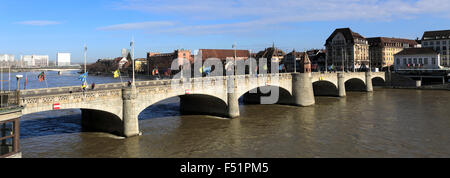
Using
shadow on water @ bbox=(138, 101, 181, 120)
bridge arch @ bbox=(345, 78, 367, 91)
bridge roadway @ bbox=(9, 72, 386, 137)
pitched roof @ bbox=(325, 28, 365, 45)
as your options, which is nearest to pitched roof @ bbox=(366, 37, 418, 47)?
pitched roof @ bbox=(325, 28, 365, 45)

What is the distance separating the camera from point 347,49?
128 metres

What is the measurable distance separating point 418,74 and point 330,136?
8114cm

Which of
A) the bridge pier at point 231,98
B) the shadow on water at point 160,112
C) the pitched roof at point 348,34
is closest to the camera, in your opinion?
the bridge pier at point 231,98

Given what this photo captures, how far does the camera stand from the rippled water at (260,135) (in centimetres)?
2809

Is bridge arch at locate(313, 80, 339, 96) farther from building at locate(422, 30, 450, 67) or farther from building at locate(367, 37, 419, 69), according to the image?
building at locate(367, 37, 419, 69)

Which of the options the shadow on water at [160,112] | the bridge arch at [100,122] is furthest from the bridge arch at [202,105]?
the bridge arch at [100,122]

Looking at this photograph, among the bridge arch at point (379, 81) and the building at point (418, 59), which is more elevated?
the building at point (418, 59)

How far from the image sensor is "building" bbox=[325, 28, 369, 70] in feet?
417

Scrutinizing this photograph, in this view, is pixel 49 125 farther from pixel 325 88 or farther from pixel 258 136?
pixel 325 88

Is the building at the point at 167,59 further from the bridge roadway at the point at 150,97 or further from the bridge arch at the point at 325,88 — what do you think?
the bridge roadway at the point at 150,97

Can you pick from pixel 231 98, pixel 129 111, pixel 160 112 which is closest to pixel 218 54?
pixel 160 112

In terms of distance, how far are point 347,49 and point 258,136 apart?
10623cm

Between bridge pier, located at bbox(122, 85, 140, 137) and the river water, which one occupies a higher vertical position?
bridge pier, located at bbox(122, 85, 140, 137)
